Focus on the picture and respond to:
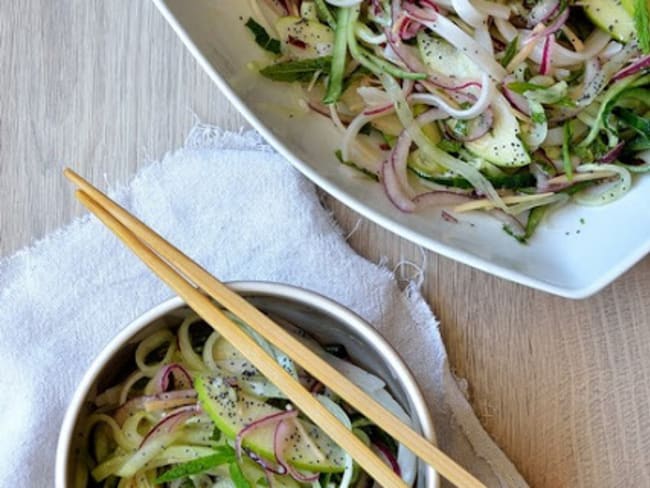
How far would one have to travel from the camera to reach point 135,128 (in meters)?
1.31

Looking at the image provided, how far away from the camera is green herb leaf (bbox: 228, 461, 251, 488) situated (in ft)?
3.71

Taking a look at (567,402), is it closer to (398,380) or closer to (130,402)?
(398,380)

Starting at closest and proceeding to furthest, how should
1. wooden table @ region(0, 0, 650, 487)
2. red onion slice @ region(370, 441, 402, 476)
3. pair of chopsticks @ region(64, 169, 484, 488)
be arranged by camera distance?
pair of chopsticks @ region(64, 169, 484, 488) → red onion slice @ region(370, 441, 402, 476) → wooden table @ region(0, 0, 650, 487)

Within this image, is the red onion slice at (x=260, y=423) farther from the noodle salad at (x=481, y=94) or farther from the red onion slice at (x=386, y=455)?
the noodle salad at (x=481, y=94)

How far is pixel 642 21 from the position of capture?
3.79ft

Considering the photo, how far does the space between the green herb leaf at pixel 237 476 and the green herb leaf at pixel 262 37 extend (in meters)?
0.48

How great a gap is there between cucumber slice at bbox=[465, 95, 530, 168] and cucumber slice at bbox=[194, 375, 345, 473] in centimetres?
38

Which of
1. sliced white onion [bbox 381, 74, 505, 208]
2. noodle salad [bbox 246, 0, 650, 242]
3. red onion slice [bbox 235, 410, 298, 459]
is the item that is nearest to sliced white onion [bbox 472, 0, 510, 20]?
noodle salad [bbox 246, 0, 650, 242]

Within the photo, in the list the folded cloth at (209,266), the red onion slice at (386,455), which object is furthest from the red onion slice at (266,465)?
the folded cloth at (209,266)

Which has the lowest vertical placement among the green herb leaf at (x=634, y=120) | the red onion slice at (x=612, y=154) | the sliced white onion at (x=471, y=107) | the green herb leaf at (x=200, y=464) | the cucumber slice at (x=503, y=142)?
the red onion slice at (x=612, y=154)

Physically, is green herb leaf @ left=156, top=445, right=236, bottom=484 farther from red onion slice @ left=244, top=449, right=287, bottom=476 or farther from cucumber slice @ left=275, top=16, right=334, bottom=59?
cucumber slice @ left=275, top=16, right=334, bottom=59

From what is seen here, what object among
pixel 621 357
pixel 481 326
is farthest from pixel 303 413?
pixel 621 357

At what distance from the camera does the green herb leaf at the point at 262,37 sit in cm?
122

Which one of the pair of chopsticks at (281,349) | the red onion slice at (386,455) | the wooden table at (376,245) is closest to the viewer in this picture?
the pair of chopsticks at (281,349)
